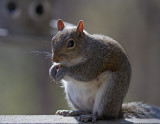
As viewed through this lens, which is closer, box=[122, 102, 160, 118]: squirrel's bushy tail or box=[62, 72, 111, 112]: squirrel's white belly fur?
box=[62, 72, 111, 112]: squirrel's white belly fur

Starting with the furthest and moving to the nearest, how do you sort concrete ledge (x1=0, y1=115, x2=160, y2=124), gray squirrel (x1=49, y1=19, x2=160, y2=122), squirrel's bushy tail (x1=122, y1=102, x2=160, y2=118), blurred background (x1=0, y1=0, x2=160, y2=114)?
blurred background (x1=0, y1=0, x2=160, y2=114), squirrel's bushy tail (x1=122, y1=102, x2=160, y2=118), gray squirrel (x1=49, y1=19, x2=160, y2=122), concrete ledge (x1=0, y1=115, x2=160, y2=124)

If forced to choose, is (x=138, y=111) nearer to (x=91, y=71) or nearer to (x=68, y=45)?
(x=91, y=71)

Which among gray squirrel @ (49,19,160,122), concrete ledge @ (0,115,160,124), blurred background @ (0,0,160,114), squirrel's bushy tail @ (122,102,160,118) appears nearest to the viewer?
concrete ledge @ (0,115,160,124)

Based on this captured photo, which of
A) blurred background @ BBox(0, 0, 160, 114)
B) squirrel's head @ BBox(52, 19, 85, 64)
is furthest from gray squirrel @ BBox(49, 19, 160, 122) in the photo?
blurred background @ BBox(0, 0, 160, 114)

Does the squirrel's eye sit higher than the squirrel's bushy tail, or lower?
higher

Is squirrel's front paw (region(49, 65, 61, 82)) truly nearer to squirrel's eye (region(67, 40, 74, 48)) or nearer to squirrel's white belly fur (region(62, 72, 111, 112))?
squirrel's white belly fur (region(62, 72, 111, 112))

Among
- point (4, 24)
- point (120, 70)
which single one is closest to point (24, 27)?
point (4, 24)

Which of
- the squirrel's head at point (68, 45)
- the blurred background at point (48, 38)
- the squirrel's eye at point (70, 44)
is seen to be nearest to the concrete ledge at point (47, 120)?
the squirrel's head at point (68, 45)

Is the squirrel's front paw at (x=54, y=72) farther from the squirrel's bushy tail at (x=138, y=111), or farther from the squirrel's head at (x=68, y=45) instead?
the squirrel's bushy tail at (x=138, y=111)
